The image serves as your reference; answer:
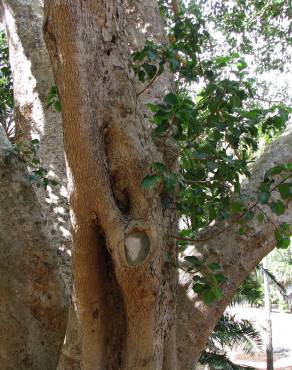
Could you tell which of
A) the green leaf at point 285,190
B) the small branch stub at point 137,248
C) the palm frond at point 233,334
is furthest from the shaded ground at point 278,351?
the small branch stub at point 137,248

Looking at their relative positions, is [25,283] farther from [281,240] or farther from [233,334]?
[233,334]

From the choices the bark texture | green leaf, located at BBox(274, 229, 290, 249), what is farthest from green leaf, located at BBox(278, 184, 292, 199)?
the bark texture

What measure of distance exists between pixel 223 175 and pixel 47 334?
1.05 m

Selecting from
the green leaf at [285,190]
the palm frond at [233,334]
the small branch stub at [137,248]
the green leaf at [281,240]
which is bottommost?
the small branch stub at [137,248]

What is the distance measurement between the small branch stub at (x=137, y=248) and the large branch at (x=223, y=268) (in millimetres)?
609

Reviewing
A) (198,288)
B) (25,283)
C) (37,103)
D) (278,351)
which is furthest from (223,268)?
(278,351)

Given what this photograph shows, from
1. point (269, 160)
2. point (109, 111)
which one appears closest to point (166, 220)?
point (109, 111)

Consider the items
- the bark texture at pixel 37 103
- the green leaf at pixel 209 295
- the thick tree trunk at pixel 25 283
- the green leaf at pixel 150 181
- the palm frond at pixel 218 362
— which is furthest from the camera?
the palm frond at pixel 218 362

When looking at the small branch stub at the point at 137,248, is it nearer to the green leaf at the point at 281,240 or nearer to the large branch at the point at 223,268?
the green leaf at the point at 281,240

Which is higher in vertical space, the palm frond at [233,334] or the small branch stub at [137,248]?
the palm frond at [233,334]

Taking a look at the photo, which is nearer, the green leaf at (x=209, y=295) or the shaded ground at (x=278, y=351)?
the green leaf at (x=209, y=295)

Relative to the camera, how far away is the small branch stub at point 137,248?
1739 mm

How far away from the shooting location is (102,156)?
1788 millimetres

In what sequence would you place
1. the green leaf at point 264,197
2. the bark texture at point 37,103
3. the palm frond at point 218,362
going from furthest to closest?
the palm frond at point 218,362, the bark texture at point 37,103, the green leaf at point 264,197
